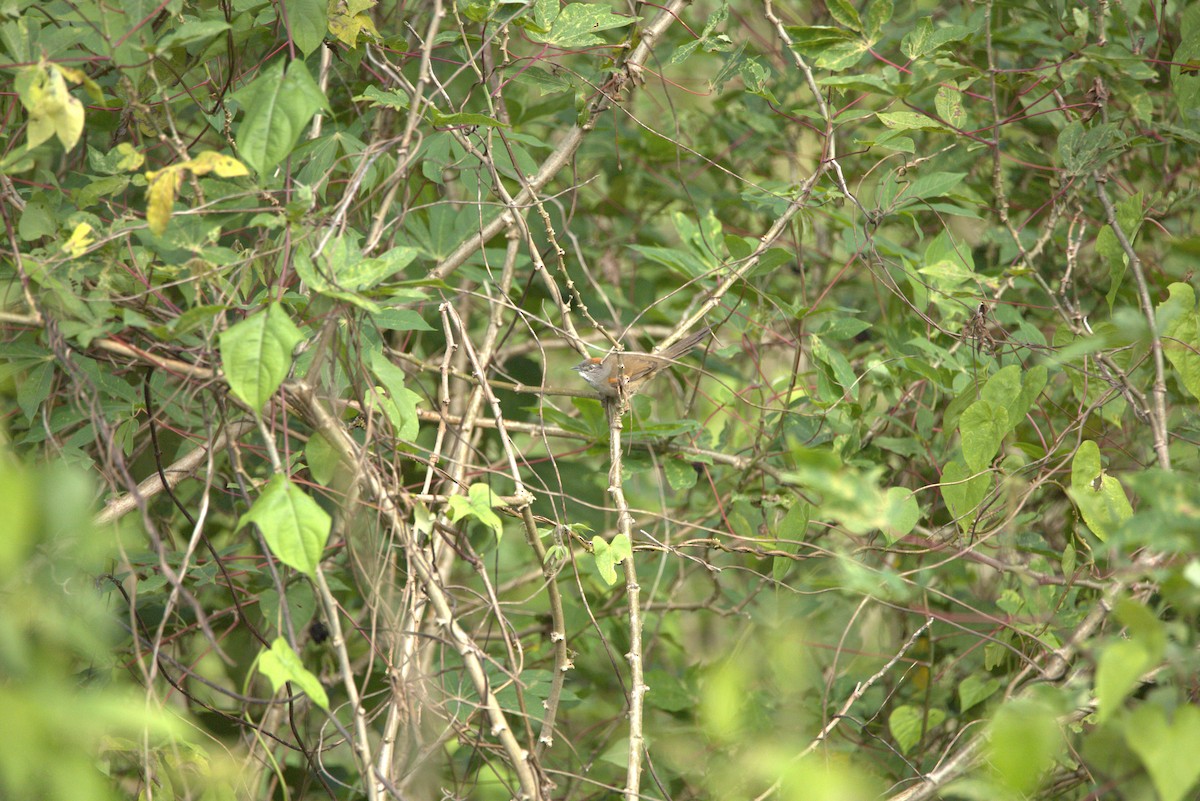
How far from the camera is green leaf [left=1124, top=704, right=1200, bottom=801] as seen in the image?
3.33 feet

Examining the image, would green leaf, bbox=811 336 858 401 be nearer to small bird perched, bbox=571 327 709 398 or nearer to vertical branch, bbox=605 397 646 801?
small bird perched, bbox=571 327 709 398

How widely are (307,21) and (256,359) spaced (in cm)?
85

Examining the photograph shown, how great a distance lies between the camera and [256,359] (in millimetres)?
1276

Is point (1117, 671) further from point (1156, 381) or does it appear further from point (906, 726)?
point (906, 726)

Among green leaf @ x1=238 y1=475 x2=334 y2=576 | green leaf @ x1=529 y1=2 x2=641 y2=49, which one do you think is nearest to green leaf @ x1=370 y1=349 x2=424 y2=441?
green leaf @ x1=238 y1=475 x2=334 y2=576

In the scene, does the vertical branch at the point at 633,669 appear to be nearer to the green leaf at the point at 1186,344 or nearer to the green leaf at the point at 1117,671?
the green leaf at the point at 1117,671

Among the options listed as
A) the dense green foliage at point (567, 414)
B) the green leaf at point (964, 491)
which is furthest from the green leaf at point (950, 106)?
the green leaf at point (964, 491)

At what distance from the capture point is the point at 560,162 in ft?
7.26

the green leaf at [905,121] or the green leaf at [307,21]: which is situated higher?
the green leaf at [307,21]

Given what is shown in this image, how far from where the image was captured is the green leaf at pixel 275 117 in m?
1.38

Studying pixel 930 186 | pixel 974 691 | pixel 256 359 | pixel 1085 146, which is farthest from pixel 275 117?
pixel 974 691

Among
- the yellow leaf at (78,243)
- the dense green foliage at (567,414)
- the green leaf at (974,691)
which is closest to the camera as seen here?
the dense green foliage at (567,414)

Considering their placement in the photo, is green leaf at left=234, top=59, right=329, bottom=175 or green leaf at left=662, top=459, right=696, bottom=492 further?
green leaf at left=662, top=459, right=696, bottom=492

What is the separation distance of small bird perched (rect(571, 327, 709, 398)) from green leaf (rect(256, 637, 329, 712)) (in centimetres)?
99
